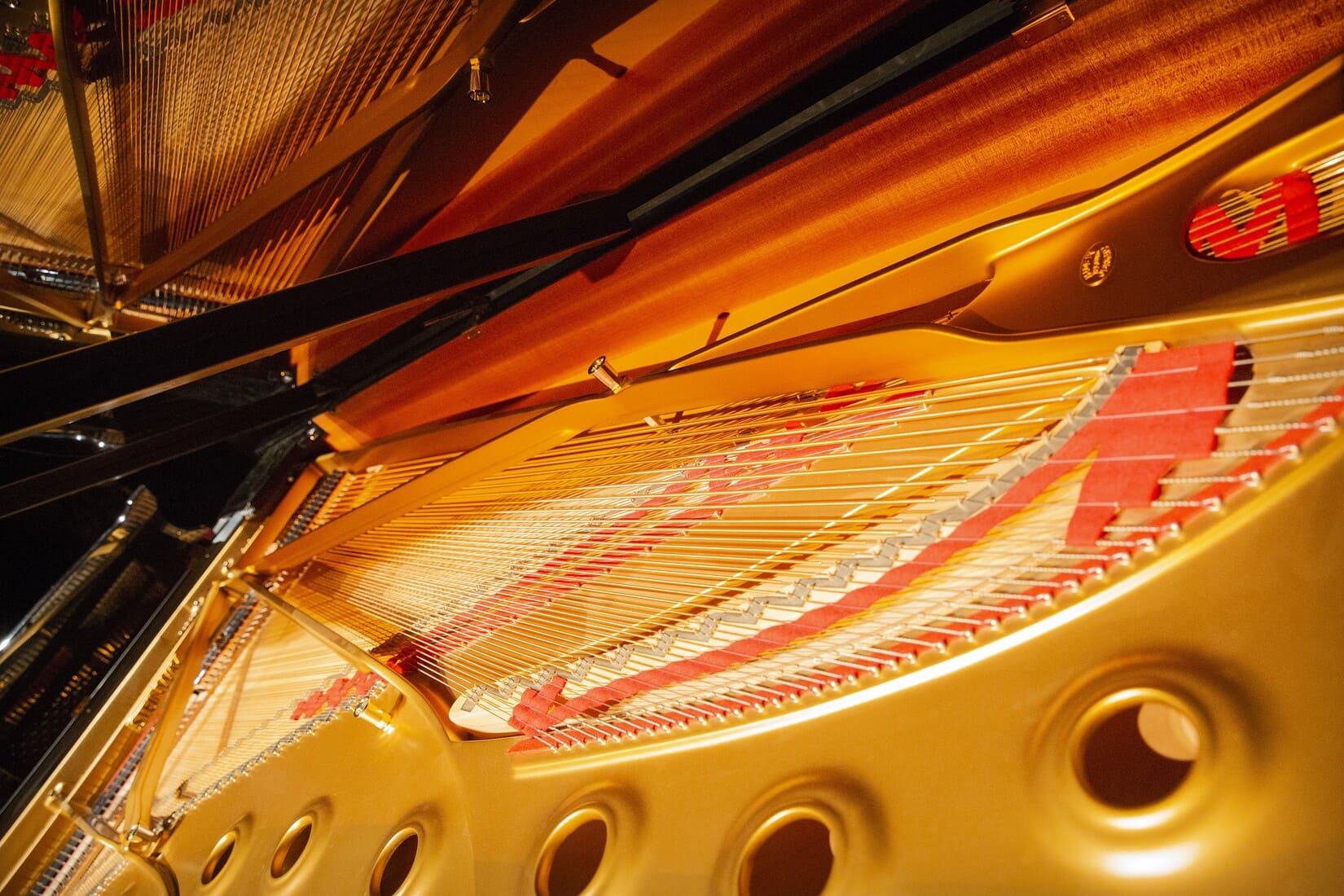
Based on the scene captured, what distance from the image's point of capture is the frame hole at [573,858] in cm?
138

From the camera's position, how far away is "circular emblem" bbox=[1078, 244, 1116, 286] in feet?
3.67

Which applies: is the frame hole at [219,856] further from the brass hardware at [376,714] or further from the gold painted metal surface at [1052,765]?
the gold painted metal surface at [1052,765]

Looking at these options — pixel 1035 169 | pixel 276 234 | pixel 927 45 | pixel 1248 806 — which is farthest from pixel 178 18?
pixel 1248 806

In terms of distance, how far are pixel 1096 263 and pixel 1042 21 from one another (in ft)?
1.44

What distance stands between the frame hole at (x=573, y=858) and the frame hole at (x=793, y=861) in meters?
0.33

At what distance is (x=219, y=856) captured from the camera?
212cm

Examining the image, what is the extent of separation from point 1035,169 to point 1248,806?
1140mm

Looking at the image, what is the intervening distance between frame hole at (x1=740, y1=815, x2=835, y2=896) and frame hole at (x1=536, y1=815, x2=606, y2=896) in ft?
1.07

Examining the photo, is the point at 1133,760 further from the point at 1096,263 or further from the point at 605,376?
the point at 605,376

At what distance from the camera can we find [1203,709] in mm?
774

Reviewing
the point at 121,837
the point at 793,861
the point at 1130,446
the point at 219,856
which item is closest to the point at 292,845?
the point at 219,856

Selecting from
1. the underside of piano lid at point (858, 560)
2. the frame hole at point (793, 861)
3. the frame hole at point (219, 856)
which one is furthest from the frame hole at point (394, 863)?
the frame hole at point (793, 861)

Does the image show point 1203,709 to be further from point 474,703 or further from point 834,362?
point 474,703

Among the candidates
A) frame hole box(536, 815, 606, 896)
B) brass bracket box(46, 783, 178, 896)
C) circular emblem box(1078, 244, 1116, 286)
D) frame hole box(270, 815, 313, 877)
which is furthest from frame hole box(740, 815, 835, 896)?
brass bracket box(46, 783, 178, 896)
